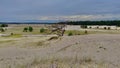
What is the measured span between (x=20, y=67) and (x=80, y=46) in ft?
43.6

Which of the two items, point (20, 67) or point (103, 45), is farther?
point (103, 45)

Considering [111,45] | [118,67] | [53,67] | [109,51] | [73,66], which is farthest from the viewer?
[111,45]

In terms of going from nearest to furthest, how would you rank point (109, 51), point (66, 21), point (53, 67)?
point (53, 67), point (109, 51), point (66, 21)

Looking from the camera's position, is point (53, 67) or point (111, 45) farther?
point (111, 45)

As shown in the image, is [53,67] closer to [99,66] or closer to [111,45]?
[99,66]

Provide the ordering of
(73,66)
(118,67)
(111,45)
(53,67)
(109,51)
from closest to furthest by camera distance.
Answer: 1. (53,67)
2. (73,66)
3. (118,67)
4. (109,51)
5. (111,45)

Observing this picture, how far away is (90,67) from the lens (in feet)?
41.4

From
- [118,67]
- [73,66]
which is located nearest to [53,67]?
[73,66]

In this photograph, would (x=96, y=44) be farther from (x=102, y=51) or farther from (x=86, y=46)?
(x=102, y=51)

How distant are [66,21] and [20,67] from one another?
38775 millimetres

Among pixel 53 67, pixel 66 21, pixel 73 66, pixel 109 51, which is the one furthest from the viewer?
pixel 66 21

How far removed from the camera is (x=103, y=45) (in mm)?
24422

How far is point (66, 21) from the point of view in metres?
51.1

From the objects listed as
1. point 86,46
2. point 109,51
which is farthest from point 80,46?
point 109,51
